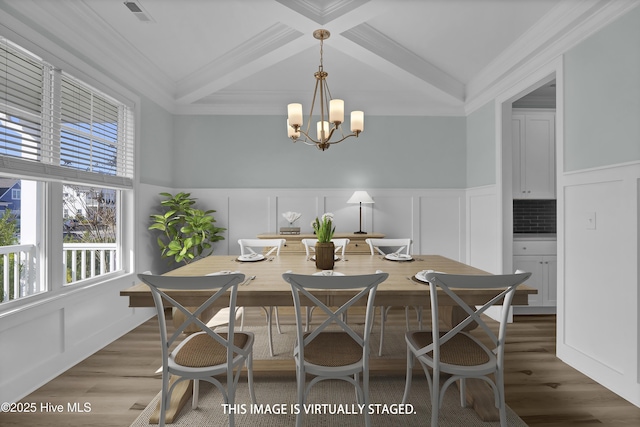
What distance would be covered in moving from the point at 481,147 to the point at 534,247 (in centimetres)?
142

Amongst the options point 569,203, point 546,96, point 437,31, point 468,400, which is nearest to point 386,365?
point 468,400

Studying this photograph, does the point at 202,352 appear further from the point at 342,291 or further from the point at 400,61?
the point at 400,61

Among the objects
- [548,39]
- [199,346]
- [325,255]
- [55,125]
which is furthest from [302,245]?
[548,39]

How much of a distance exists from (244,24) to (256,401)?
3.26m

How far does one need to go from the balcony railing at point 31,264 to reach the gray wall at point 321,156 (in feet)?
5.22

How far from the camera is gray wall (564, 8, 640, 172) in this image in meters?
2.26

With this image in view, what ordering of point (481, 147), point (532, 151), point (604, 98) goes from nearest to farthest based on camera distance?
point (604, 98)
point (532, 151)
point (481, 147)

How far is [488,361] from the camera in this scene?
5.75 ft

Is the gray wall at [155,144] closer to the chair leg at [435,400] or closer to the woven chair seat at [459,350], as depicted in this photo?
the woven chair seat at [459,350]

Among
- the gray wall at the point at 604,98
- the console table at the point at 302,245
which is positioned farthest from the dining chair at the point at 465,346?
the console table at the point at 302,245

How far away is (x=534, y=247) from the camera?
3916 mm

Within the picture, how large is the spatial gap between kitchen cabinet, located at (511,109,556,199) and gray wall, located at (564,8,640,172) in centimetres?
117

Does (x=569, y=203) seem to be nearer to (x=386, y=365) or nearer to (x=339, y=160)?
(x=386, y=365)

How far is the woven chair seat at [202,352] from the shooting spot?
1.73m
